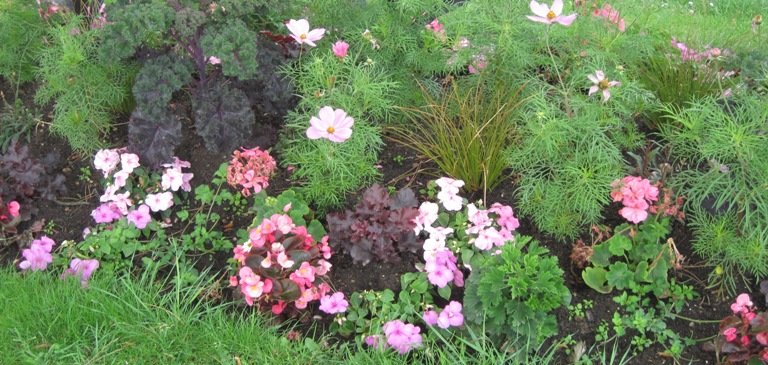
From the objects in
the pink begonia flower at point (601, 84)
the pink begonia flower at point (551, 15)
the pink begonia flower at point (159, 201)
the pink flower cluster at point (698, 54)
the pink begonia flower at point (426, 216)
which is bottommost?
the pink begonia flower at point (159, 201)

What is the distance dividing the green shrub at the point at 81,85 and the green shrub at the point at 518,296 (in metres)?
1.78

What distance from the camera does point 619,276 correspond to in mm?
2438

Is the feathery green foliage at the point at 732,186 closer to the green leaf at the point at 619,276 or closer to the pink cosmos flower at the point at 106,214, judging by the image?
the green leaf at the point at 619,276

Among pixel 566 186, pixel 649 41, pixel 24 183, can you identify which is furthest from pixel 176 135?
pixel 649 41

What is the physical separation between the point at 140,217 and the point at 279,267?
723 millimetres

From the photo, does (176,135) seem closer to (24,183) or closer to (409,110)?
(24,183)

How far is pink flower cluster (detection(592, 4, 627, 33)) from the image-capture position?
9.74 feet

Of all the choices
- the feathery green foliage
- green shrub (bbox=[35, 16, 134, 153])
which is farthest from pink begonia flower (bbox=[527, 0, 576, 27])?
green shrub (bbox=[35, 16, 134, 153])

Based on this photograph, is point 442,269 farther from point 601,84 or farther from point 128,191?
point 128,191

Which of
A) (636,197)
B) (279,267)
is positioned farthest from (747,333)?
(279,267)

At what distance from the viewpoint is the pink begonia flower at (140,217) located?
2779 millimetres

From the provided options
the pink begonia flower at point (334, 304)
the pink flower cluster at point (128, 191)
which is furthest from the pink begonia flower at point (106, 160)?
the pink begonia flower at point (334, 304)

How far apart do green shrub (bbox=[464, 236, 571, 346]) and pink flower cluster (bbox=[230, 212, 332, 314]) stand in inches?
19.5

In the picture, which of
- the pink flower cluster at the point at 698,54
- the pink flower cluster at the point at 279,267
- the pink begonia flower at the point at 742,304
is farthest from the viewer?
the pink flower cluster at the point at 698,54
